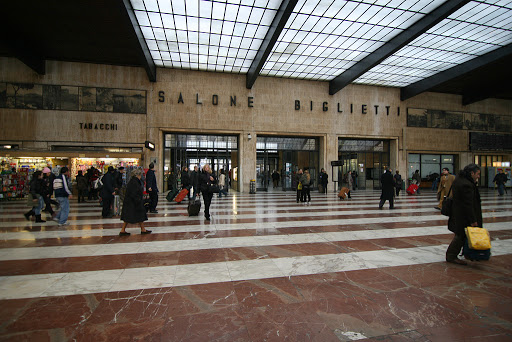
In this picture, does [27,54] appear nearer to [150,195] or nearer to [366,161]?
[150,195]

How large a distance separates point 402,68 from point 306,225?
18471 mm

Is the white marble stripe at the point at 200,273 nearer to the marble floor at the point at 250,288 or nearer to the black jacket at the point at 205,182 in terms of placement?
the marble floor at the point at 250,288

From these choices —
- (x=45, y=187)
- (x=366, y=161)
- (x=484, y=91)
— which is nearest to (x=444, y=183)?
(x=45, y=187)

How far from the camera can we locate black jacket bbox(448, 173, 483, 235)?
148 inches

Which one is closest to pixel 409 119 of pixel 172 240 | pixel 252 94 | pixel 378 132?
pixel 378 132

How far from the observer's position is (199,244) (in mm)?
5031

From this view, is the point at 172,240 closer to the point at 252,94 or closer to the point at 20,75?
the point at 252,94

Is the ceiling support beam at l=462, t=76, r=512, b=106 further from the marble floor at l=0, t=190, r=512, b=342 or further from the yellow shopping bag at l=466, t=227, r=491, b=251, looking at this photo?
the yellow shopping bag at l=466, t=227, r=491, b=251

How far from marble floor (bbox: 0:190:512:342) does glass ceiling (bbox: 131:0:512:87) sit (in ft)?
39.2

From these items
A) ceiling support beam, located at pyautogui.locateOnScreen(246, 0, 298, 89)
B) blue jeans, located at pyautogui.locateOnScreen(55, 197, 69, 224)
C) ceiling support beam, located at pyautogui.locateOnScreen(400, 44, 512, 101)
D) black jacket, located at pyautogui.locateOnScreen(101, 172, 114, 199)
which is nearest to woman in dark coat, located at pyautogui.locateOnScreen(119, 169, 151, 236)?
blue jeans, located at pyautogui.locateOnScreen(55, 197, 69, 224)

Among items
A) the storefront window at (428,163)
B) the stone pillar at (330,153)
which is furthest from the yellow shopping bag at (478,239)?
the storefront window at (428,163)

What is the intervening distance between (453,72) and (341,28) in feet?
36.6

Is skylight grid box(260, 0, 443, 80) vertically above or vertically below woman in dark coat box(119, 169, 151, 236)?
above

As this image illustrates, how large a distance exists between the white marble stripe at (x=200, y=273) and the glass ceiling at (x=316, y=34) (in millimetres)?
12616
